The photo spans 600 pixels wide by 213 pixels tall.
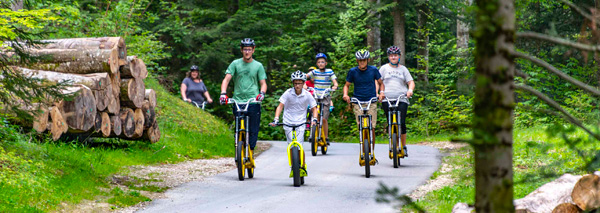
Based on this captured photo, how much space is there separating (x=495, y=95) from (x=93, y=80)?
9791mm

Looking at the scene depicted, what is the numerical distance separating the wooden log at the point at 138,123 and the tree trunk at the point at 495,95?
Answer: 11.1 m

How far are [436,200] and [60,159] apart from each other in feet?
17.9

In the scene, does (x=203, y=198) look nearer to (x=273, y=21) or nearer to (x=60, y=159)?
(x=60, y=159)

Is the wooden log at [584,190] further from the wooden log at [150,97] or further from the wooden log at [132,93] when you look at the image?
the wooden log at [150,97]

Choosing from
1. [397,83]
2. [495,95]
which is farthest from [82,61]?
[495,95]

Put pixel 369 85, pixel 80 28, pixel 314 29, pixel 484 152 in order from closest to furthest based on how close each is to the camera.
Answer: pixel 484 152 < pixel 369 85 < pixel 80 28 < pixel 314 29

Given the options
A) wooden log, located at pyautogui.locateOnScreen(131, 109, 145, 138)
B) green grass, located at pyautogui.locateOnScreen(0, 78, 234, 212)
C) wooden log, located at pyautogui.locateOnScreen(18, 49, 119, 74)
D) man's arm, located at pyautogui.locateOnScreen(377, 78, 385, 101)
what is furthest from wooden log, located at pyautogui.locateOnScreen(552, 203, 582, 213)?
wooden log, located at pyautogui.locateOnScreen(131, 109, 145, 138)

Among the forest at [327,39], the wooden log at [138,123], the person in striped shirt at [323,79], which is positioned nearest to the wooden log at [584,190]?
the wooden log at [138,123]

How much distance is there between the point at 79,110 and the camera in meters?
10.6

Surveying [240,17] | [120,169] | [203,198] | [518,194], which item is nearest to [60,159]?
[120,169]

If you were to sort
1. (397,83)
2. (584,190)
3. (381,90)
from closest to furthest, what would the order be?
(584,190) → (381,90) → (397,83)

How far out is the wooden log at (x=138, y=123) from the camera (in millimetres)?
12781

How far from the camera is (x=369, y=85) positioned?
11867mm

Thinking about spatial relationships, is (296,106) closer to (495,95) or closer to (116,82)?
(116,82)
